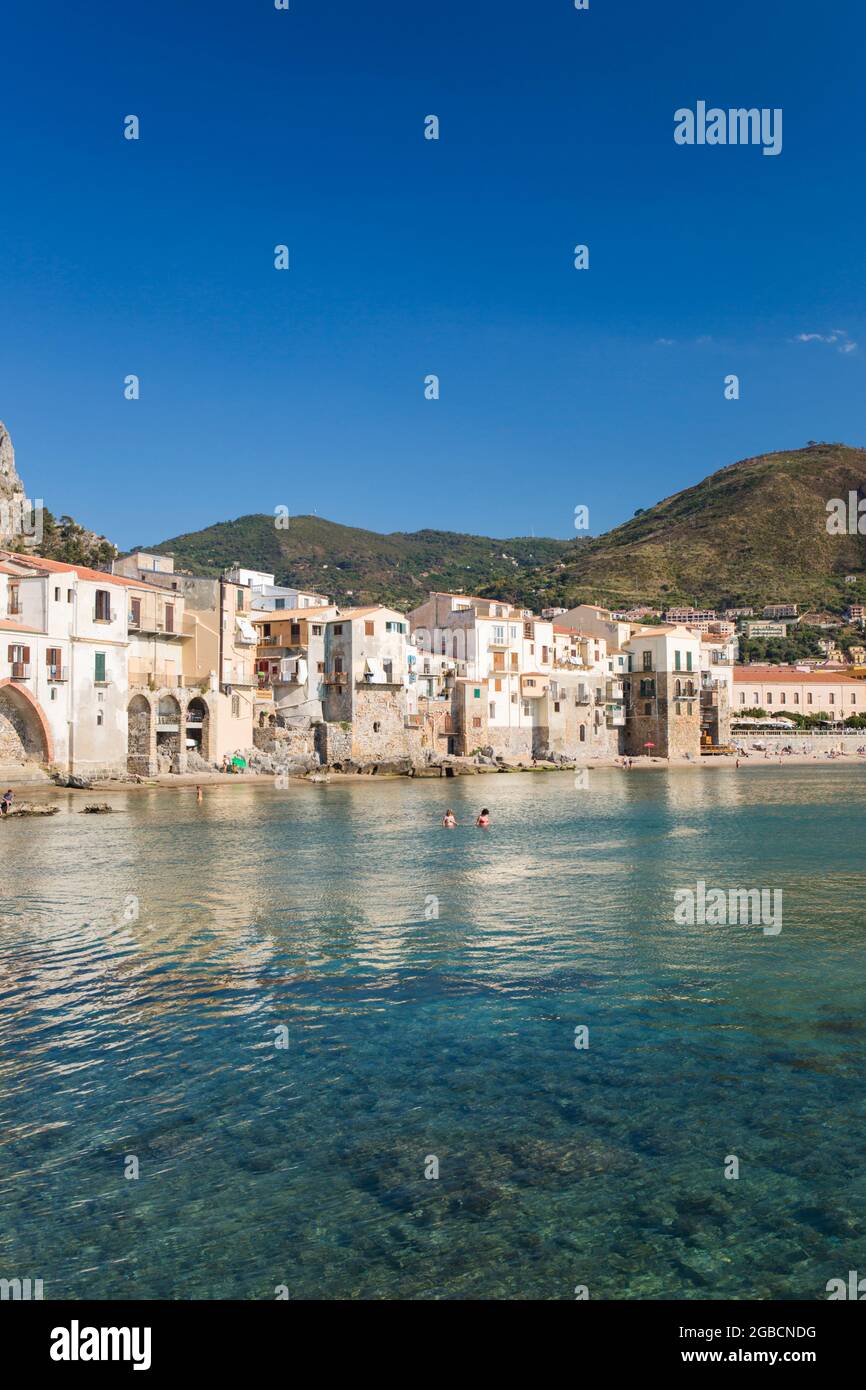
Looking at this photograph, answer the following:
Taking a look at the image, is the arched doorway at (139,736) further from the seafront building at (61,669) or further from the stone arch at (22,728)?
the stone arch at (22,728)

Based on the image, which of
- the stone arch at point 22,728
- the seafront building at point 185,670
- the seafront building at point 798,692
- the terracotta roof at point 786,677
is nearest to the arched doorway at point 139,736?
the seafront building at point 185,670

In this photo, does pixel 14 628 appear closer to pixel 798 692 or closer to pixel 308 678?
pixel 308 678

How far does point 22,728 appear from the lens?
52062mm

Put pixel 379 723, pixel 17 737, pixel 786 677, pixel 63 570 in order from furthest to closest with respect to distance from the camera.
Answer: pixel 786 677, pixel 379 723, pixel 63 570, pixel 17 737

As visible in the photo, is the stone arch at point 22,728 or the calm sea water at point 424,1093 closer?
the calm sea water at point 424,1093

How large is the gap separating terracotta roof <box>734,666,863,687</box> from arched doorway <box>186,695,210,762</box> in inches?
3117

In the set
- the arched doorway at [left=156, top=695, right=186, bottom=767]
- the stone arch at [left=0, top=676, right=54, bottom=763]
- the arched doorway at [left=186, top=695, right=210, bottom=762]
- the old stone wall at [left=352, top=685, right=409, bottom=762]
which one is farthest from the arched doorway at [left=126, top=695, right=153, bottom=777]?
the old stone wall at [left=352, top=685, right=409, bottom=762]

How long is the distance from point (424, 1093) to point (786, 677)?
124225 mm

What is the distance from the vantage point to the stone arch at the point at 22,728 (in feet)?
167

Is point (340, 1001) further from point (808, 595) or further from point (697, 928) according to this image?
point (808, 595)

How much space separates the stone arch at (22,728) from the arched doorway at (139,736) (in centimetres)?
699

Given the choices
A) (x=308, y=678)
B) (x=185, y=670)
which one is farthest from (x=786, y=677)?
(x=185, y=670)

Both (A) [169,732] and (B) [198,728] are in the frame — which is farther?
(B) [198,728]
